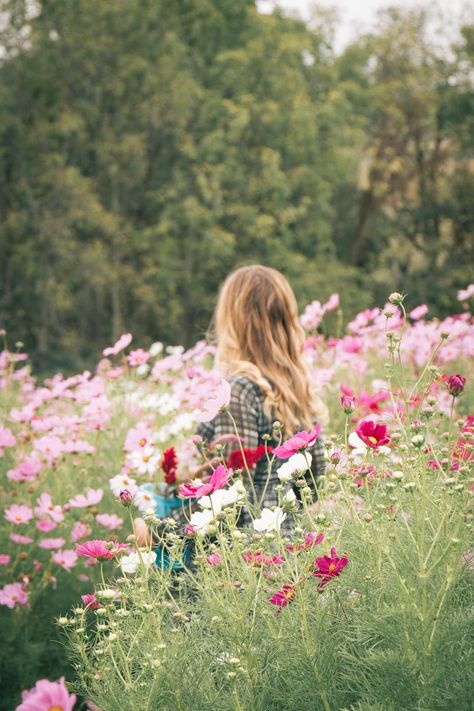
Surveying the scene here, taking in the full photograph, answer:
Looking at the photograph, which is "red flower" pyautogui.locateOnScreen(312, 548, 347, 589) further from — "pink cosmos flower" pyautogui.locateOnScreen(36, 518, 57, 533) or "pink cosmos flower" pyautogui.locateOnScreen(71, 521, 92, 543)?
"pink cosmos flower" pyautogui.locateOnScreen(36, 518, 57, 533)

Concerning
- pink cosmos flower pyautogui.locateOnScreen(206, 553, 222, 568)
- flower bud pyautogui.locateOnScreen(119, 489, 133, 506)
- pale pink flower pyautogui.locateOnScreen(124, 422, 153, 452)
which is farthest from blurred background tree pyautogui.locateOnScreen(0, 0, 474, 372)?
flower bud pyautogui.locateOnScreen(119, 489, 133, 506)

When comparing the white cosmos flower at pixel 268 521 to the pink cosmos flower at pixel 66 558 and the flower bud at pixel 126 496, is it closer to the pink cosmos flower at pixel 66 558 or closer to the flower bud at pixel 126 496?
the flower bud at pixel 126 496

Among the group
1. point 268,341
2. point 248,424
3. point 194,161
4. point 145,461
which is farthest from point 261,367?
point 194,161

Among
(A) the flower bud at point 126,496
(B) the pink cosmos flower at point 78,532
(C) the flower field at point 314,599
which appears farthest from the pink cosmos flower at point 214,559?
(B) the pink cosmos flower at point 78,532

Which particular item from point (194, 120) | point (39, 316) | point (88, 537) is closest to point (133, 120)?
point (194, 120)

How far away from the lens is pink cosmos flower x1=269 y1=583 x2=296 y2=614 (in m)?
1.69

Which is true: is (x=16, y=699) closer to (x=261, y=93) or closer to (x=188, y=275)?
(x=188, y=275)

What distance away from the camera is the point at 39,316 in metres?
18.8

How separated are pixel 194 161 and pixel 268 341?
1761cm

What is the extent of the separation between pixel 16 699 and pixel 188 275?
53.9 ft

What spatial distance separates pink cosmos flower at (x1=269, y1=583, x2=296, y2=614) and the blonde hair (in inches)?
47.3

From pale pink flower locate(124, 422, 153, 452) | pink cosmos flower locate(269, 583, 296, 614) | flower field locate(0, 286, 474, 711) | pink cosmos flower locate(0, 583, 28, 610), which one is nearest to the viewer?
flower field locate(0, 286, 474, 711)

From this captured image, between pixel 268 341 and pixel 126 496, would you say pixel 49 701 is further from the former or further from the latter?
pixel 268 341

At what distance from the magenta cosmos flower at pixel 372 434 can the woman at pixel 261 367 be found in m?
0.95
